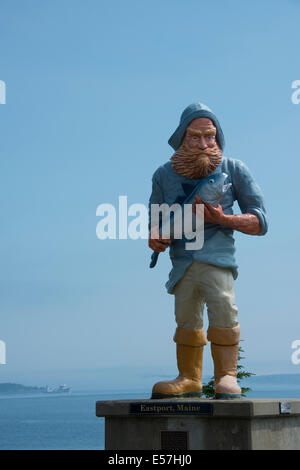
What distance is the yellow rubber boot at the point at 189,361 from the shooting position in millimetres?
7281

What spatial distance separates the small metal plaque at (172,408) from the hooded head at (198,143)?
7.14ft

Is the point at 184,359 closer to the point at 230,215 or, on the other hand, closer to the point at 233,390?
the point at 233,390

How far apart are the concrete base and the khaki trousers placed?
0.80m

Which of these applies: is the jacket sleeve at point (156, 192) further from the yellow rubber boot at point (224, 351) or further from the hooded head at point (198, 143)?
the yellow rubber boot at point (224, 351)

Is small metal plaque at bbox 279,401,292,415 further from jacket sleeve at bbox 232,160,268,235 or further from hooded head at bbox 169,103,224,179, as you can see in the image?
hooded head at bbox 169,103,224,179

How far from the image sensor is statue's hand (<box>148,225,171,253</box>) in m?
7.37

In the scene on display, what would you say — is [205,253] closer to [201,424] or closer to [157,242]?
[157,242]

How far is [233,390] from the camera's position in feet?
22.7

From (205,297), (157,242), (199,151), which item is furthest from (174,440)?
(199,151)

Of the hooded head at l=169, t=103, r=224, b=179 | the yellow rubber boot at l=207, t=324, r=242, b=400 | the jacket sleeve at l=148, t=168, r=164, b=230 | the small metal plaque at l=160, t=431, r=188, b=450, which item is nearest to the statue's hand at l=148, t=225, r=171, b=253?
the jacket sleeve at l=148, t=168, r=164, b=230

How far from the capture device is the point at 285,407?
6.73 meters

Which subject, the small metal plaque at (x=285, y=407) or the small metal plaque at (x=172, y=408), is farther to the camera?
the small metal plaque at (x=285, y=407)

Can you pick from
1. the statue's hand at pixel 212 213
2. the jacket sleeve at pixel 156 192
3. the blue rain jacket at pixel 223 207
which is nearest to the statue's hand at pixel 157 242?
the blue rain jacket at pixel 223 207
